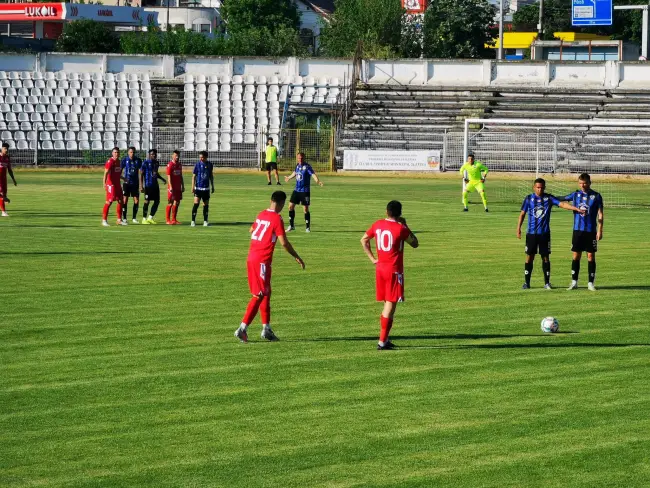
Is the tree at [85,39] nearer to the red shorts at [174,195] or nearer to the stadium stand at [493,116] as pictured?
the stadium stand at [493,116]

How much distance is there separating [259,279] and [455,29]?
7932 cm

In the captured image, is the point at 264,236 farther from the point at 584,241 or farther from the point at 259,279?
the point at 584,241

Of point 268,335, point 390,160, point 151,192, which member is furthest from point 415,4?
point 268,335

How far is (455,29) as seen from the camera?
91.7 metres

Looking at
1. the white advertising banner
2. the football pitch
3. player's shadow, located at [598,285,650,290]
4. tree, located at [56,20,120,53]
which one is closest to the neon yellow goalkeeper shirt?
the football pitch

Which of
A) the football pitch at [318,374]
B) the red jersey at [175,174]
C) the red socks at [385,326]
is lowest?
the football pitch at [318,374]

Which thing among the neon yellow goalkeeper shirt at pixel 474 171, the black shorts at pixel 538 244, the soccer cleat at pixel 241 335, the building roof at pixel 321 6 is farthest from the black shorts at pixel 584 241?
the building roof at pixel 321 6

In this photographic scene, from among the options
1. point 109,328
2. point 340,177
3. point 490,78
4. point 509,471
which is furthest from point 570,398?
point 490,78

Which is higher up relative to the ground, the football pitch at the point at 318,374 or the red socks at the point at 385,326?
the red socks at the point at 385,326

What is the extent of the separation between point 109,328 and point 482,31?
81.2m

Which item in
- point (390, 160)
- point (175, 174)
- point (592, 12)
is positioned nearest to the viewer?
point (175, 174)

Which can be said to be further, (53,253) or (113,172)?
(113,172)

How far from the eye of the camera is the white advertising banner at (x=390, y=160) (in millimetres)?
54781

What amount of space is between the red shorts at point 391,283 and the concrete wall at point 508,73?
47.4 m
